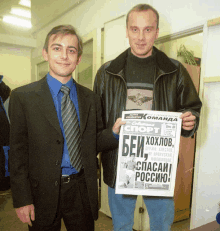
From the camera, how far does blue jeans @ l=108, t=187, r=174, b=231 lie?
1.02 m

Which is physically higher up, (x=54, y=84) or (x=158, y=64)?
(x=158, y=64)

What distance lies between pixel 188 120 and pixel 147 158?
271 millimetres

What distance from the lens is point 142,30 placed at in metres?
1.03

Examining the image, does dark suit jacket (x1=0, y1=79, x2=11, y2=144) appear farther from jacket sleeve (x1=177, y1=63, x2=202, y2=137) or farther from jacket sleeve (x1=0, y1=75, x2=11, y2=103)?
jacket sleeve (x1=177, y1=63, x2=202, y2=137)

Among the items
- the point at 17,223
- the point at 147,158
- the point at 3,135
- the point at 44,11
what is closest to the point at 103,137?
the point at 147,158

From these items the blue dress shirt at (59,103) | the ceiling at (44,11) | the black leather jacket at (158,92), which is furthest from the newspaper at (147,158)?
the ceiling at (44,11)

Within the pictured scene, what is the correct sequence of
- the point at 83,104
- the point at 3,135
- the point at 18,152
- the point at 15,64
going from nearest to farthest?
the point at 18,152, the point at 83,104, the point at 3,135, the point at 15,64

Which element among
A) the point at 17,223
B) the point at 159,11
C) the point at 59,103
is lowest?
the point at 17,223

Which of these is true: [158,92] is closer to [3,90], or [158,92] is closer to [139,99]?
[139,99]

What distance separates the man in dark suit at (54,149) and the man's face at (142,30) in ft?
0.96

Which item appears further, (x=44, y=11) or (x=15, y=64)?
(x=44, y=11)

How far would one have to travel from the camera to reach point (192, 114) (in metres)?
0.98

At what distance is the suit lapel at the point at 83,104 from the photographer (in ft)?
3.19

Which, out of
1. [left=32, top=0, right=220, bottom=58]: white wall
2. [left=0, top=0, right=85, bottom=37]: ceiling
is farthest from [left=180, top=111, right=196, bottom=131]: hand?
[left=0, top=0, right=85, bottom=37]: ceiling
